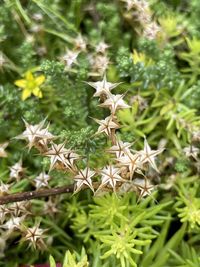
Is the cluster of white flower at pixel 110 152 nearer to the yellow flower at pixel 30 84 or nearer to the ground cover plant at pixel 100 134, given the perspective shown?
the ground cover plant at pixel 100 134

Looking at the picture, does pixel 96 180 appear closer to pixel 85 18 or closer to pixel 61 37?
pixel 61 37

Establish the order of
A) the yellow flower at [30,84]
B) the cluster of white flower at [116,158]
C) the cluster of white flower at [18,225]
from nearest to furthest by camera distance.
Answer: the cluster of white flower at [116,158] → the cluster of white flower at [18,225] → the yellow flower at [30,84]

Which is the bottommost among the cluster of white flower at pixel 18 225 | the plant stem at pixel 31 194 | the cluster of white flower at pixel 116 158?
the cluster of white flower at pixel 18 225

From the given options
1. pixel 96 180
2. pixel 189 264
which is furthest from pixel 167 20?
pixel 189 264

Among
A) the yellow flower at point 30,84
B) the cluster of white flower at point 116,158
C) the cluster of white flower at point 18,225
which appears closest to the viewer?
the cluster of white flower at point 116,158

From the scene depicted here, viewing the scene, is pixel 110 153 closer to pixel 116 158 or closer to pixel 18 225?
pixel 116 158

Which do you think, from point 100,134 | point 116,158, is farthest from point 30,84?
point 116,158

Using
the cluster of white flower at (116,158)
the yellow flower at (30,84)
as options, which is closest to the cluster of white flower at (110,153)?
the cluster of white flower at (116,158)

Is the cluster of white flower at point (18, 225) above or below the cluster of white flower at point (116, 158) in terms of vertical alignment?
below
